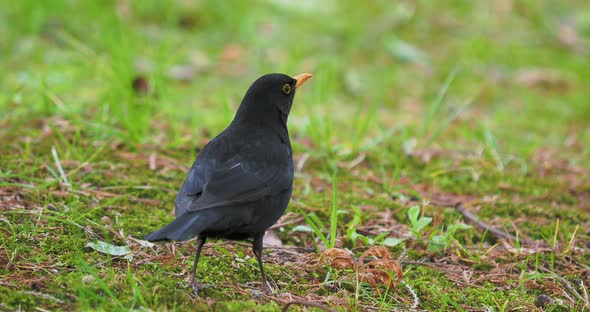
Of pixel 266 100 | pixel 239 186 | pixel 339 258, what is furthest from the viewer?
pixel 266 100

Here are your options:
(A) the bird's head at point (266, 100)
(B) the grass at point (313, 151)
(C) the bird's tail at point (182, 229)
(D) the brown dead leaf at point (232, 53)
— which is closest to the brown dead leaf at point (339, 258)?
(B) the grass at point (313, 151)

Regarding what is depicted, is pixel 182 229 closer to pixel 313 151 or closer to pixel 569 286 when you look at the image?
pixel 569 286

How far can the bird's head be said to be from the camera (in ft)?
13.0

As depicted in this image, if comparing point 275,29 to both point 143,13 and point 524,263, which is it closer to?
point 143,13

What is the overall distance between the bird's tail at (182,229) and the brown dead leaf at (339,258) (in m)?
0.78

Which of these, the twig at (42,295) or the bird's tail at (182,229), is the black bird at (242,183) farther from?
the twig at (42,295)

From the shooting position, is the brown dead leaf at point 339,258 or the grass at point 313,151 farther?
the brown dead leaf at point 339,258

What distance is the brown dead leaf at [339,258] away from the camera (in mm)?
3443

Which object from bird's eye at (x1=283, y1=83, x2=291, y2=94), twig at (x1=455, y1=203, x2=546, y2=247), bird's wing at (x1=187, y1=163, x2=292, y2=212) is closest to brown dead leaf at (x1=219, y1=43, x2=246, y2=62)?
bird's eye at (x1=283, y1=83, x2=291, y2=94)

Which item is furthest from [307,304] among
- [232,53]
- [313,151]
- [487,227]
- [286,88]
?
[232,53]

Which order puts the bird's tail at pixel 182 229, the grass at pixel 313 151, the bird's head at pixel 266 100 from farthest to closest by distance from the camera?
1. the bird's head at pixel 266 100
2. the grass at pixel 313 151
3. the bird's tail at pixel 182 229

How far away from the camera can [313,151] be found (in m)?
5.20

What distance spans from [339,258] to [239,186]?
26.0 inches

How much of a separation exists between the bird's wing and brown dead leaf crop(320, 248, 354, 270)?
1.35 ft
